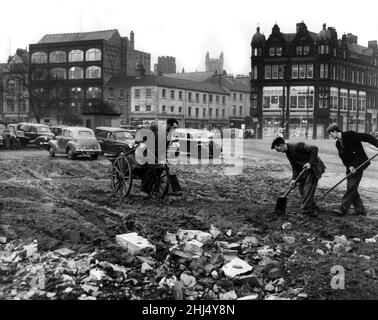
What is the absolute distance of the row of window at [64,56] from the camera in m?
59.3

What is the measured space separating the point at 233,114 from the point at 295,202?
214ft

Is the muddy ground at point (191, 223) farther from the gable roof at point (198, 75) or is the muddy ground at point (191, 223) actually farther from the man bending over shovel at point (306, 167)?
the gable roof at point (198, 75)

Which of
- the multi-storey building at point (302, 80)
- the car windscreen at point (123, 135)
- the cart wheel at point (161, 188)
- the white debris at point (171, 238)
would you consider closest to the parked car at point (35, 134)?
the car windscreen at point (123, 135)

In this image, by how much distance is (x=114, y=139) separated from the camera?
2419 cm

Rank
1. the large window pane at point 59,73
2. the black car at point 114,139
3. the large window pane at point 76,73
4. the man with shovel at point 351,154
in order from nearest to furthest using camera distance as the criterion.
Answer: the man with shovel at point 351,154 < the black car at point 114,139 < the large window pane at point 59,73 < the large window pane at point 76,73

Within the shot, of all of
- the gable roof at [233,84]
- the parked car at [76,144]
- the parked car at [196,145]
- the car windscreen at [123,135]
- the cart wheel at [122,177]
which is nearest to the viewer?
the cart wheel at [122,177]

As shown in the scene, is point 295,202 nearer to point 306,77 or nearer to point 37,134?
point 37,134

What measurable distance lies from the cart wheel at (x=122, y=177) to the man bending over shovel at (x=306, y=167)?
3.93 meters

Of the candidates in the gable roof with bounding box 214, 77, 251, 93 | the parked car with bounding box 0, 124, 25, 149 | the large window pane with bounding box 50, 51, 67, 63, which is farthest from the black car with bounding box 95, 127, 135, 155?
the gable roof with bounding box 214, 77, 251, 93

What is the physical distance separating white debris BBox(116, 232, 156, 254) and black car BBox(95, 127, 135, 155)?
1649 cm

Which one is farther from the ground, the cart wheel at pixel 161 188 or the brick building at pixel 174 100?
the brick building at pixel 174 100

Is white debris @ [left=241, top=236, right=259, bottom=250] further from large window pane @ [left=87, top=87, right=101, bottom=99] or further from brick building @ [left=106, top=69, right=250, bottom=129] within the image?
large window pane @ [left=87, top=87, right=101, bottom=99]

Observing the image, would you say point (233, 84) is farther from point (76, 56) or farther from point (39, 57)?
point (39, 57)

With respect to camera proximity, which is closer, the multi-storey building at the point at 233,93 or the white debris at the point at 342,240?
the white debris at the point at 342,240
